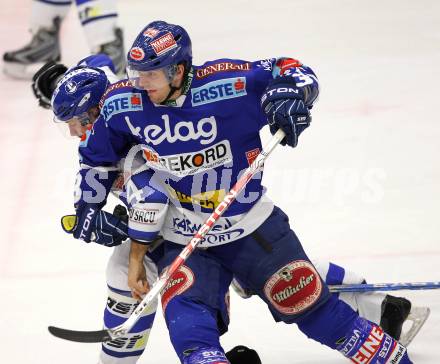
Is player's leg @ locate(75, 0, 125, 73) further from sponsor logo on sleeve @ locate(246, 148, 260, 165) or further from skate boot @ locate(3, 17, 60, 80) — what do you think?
sponsor logo on sleeve @ locate(246, 148, 260, 165)

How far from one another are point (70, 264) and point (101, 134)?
4.53 ft

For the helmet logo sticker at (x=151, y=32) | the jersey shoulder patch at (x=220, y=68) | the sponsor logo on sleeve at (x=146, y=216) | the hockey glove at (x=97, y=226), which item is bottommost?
the hockey glove at (x=97, y=226)

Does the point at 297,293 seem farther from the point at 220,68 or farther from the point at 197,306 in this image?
the point at 220,68

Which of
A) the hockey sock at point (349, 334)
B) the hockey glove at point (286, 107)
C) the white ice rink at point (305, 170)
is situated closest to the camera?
the hockey glove at point (286, 107)

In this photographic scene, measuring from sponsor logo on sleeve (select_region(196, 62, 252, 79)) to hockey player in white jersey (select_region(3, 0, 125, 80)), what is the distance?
285cm

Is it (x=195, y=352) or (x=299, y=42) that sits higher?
(x=195, y=352)

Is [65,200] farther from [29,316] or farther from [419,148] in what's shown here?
[419,148]

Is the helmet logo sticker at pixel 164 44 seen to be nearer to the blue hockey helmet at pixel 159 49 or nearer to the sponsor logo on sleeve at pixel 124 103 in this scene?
the blue hockey helmet at pixel 159 49

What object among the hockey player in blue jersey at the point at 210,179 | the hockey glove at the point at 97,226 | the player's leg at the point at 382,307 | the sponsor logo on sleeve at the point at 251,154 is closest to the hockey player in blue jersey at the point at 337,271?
the player's leg at the point at 382,307

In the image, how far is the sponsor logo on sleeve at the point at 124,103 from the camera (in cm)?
327

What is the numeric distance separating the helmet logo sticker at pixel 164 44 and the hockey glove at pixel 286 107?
0.30m

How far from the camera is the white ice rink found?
4.16m

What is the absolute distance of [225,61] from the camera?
333cm

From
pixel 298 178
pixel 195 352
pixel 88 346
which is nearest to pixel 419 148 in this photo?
pixel 298 178
